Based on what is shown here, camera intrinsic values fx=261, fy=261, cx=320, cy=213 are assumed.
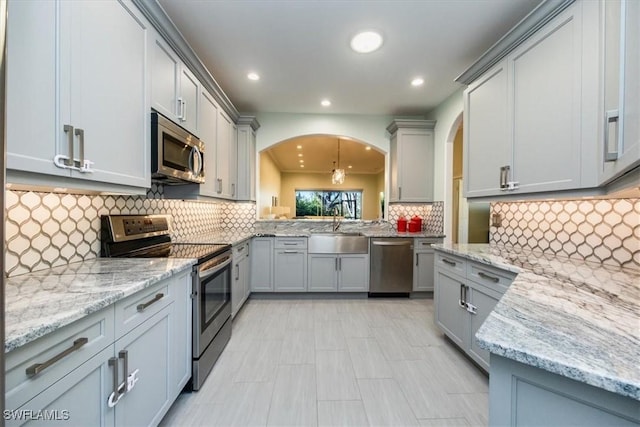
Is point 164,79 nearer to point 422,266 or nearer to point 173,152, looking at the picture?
point 173,152

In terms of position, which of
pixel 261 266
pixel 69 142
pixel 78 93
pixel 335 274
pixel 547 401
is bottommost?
pixel 335 274

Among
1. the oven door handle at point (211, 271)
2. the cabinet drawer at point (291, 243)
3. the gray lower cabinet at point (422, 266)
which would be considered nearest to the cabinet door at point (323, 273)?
the cabinet drawer at point (291, 243)

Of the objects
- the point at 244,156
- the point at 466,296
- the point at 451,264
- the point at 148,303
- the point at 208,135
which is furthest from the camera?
the point at 244,156

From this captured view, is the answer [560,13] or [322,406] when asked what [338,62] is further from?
[322,406]

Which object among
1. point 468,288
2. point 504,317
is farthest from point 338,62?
point 504,317

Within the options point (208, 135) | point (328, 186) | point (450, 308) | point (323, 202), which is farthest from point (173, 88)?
point (323, 202)

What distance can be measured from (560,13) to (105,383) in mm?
2889

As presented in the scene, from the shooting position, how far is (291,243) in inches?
141

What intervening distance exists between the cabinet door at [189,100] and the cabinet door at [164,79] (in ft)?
0.22

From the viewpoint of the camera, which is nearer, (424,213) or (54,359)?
(54,359)

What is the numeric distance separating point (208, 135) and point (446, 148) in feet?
9.68

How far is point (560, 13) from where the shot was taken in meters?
1.52

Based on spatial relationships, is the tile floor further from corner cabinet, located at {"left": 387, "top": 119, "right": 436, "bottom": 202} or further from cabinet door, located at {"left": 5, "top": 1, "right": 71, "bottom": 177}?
corner cabinet, located at {"left": 387, "top": 119, "right": 436, "bottom": 202}

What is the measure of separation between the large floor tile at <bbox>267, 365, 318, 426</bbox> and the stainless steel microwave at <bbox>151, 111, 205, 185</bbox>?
1.64 metres
